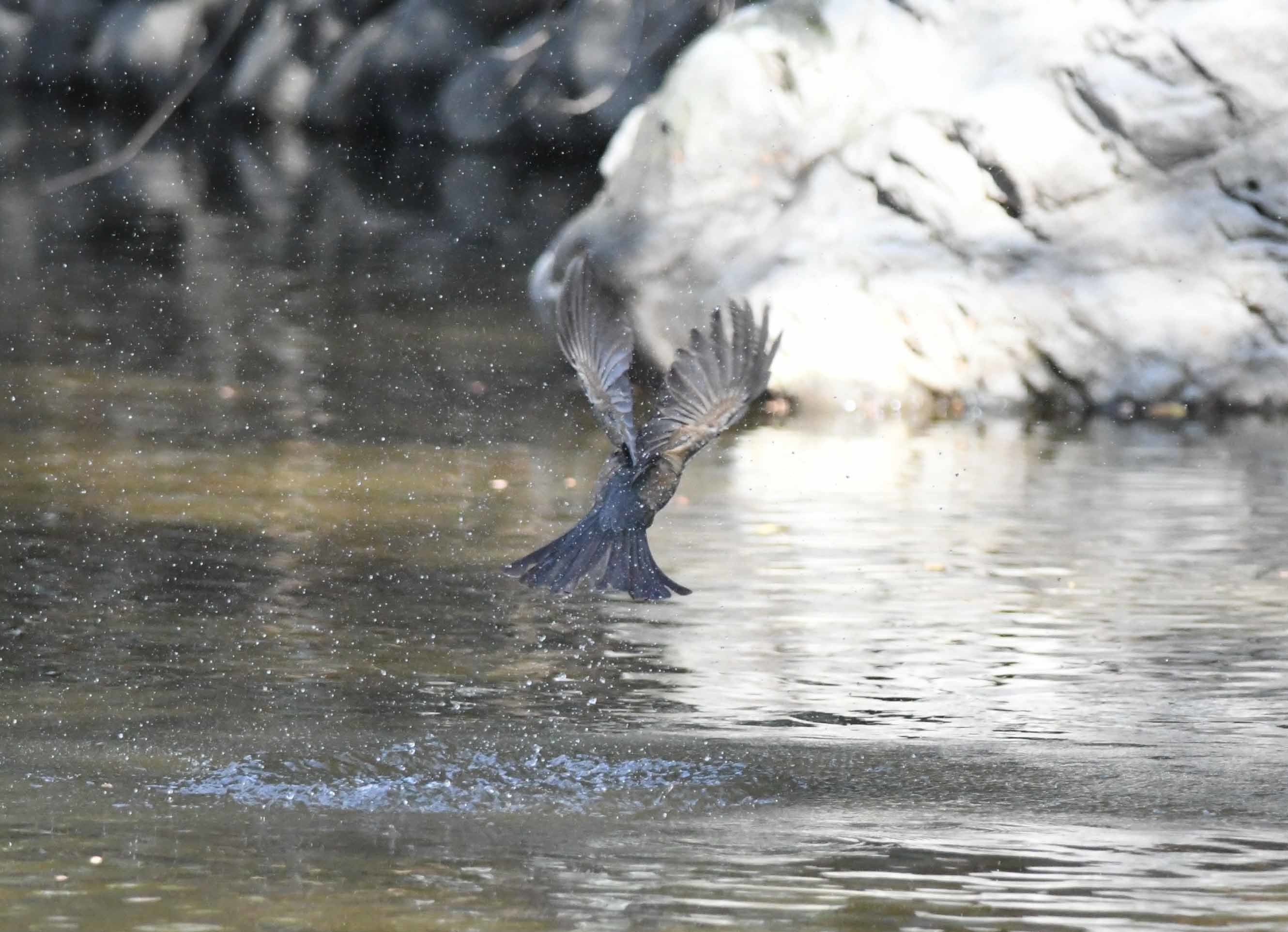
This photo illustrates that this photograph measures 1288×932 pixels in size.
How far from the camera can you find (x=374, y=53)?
1123 inches

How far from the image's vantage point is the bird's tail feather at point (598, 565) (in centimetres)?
621

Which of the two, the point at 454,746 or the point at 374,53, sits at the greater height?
the point at 374,53

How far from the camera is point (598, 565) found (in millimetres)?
6316

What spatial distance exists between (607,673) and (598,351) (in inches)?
36.1

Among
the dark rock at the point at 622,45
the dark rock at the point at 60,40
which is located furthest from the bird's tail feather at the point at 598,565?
the dark rock at the point at 60,40

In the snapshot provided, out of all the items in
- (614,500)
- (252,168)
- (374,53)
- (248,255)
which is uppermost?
(374,53)

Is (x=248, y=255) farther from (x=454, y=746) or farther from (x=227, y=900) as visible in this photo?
(x=227, y=900)

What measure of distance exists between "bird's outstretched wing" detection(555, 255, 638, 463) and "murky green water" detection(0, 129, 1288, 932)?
2.43 ft

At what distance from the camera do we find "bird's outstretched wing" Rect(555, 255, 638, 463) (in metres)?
6.50

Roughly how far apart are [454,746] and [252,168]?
2013 centimetres

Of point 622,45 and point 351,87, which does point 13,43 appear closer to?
point 351,87

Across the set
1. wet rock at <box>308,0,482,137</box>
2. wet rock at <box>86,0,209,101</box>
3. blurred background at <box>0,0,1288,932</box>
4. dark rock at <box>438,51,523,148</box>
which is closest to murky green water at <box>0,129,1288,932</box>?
blurred background at <box>0,0,1288,932</box>

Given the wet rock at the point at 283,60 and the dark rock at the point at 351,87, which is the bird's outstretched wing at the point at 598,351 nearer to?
the dark rock at the point at 351,87

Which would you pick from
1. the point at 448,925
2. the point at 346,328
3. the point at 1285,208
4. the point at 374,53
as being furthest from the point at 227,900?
the point at 374,53
